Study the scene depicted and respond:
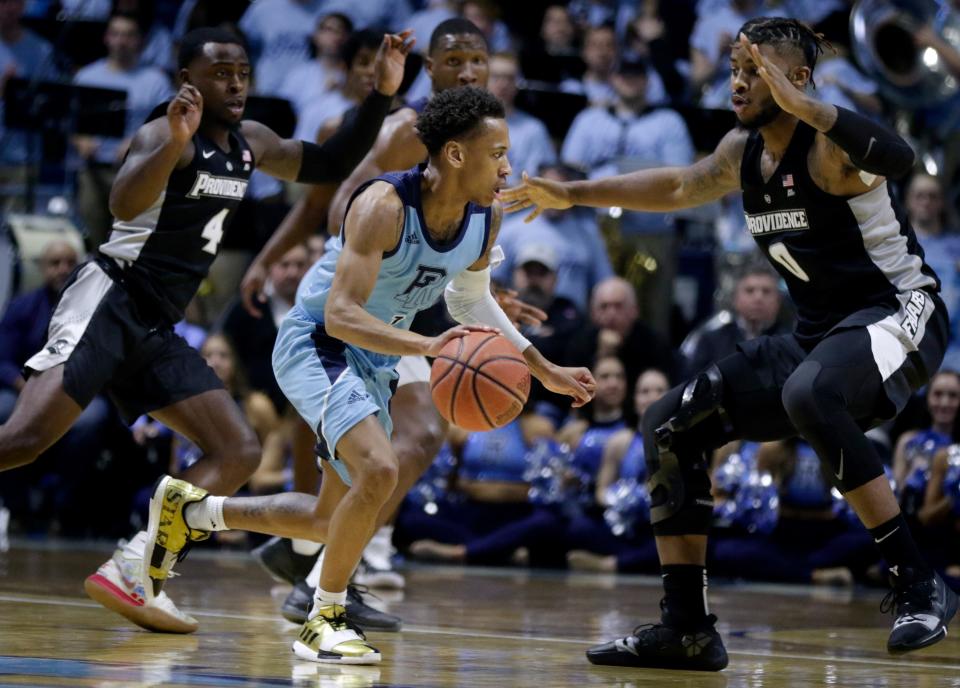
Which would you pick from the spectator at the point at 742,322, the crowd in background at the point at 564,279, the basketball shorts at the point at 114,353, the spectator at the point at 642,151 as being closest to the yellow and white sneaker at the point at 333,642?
the basketball shorts at the point at 114,353

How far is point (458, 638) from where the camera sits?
5.65 meters

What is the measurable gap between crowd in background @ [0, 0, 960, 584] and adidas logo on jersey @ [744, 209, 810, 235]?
101 inches

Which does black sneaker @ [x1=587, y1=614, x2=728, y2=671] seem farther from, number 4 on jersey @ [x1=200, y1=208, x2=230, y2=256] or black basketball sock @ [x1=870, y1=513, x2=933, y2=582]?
number 4 on jersey @ [x1=200, y1=208, x2=230, y2=256]

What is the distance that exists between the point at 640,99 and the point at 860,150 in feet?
21.5

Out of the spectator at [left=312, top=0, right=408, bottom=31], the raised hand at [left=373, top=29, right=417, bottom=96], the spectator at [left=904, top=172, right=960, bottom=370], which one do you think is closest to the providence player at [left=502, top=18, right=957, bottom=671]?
the raised hand at [left=373, top=29, right=417, bottom=96]

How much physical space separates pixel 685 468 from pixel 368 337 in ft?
4.06

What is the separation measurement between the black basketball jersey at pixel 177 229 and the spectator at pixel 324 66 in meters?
5.91

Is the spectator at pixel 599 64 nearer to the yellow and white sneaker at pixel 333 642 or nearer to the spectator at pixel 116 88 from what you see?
the spectator at pixel 116 88

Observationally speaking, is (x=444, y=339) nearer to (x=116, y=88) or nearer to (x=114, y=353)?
(x=114, y=353)


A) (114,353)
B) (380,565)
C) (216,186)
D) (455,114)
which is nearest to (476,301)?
(455,114)

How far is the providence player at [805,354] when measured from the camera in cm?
492

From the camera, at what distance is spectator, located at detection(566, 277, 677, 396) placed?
391 inches

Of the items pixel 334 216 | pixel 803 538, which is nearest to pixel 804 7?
pixel 803 538

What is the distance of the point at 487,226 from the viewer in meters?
5.36
